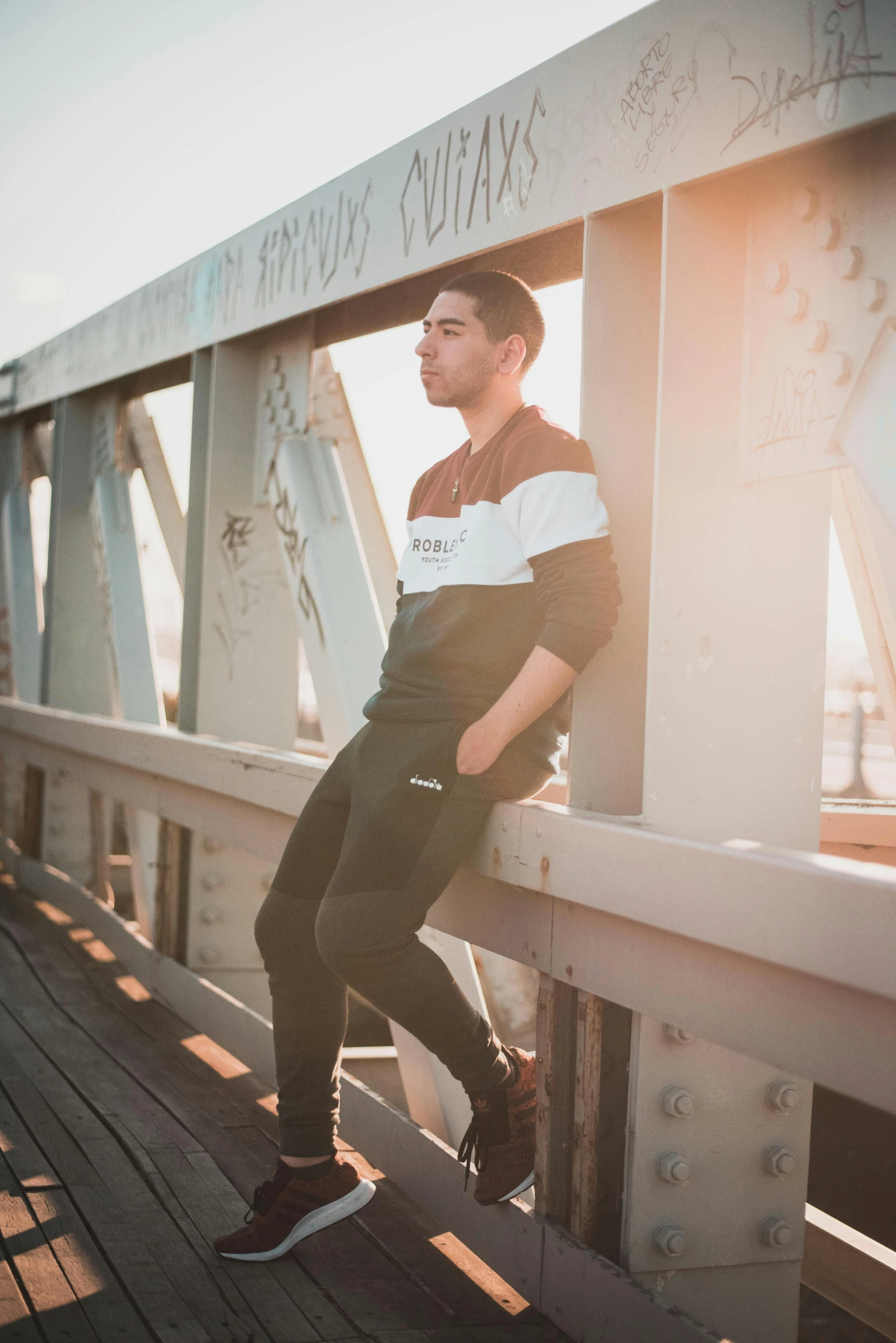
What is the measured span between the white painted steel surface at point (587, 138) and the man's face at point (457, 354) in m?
0.26

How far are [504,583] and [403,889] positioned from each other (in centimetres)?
61

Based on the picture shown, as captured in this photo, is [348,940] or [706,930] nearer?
[706,930]

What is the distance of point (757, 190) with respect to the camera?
2.11m

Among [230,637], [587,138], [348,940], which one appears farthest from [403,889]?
[230,637]

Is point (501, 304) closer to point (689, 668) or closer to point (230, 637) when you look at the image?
point (689, 668)

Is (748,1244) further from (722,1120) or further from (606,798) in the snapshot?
(606,798)

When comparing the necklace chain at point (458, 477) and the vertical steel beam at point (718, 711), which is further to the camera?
the necklace chain at point (458, 477)

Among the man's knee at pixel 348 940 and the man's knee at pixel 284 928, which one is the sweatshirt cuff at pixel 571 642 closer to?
the man's knee at pixel 348 940

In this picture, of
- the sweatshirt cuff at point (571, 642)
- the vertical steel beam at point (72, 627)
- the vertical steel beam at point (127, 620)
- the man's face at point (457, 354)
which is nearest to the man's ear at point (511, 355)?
the man's face at point (457, 354)

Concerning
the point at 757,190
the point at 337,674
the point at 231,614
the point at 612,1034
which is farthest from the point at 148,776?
Answer: the point at 757,190

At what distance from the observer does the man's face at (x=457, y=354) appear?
97.3 inches

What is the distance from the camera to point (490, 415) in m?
2.53

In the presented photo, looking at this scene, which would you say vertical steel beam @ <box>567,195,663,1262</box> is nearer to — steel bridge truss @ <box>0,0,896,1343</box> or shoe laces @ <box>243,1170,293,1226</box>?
steel bridge truss @ <box>0,0,896,1343</box>

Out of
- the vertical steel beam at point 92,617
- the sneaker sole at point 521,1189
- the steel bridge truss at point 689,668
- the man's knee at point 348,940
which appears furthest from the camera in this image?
the vertical steel beam at point 92,617
